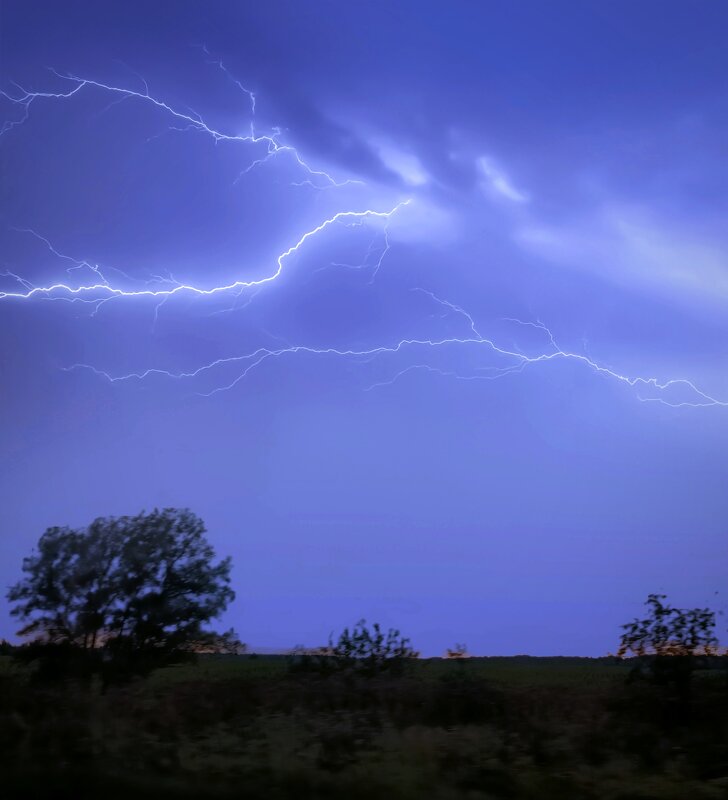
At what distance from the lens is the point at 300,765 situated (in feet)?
41.2

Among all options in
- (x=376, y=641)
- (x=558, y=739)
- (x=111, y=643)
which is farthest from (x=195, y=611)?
(x=558, y=739)

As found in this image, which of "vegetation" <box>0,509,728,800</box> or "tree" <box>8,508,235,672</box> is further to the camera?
"tree" <box>8,508,235,672</box>

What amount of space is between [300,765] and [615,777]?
451 cm

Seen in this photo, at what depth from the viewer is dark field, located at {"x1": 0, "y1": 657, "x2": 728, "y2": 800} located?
34.7 ft

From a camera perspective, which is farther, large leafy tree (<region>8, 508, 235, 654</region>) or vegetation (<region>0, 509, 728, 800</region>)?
large leafy tree (<region>8, 508, 235, 654</region>)

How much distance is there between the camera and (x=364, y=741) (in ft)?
49.0

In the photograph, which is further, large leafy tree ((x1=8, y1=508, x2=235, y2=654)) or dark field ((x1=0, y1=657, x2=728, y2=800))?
large leafy tree ((x1=8, y1=508, x2=235, y2=654))

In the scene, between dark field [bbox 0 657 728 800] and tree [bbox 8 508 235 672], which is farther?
tree [bbox 8 508 235 672]

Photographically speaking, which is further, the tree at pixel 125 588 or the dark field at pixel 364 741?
the tree at pixel 125 588

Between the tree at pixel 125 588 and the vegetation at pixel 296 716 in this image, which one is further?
the tree at pixel 125 588

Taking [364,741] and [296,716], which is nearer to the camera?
[364,741]

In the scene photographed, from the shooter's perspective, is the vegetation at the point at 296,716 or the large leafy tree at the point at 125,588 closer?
the vegetation at the point at 296,716

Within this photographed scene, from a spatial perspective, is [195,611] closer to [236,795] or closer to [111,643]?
[111,643]

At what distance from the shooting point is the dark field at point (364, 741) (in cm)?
1057
